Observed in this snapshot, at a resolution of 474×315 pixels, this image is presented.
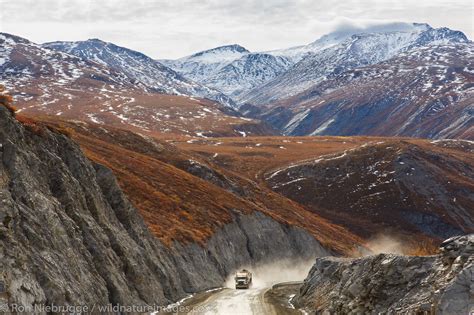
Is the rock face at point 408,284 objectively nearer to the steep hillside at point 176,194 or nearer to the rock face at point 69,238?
the rock face at point 69,238

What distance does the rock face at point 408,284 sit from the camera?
20953mm

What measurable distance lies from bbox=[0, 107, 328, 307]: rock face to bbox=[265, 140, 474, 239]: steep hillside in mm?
113444

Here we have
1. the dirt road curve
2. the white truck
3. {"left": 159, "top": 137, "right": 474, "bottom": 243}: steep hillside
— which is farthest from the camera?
{"left": 159, "top": 137, "right": 474, "bottom": 243}: steep hillside

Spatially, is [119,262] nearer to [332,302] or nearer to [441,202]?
[332,302]

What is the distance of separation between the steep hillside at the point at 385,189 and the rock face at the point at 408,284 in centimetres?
12072

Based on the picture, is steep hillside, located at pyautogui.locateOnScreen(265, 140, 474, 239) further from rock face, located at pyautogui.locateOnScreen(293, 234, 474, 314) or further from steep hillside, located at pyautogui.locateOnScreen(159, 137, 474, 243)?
rock face, located at pyautogui.locateOnScreen(293, 234, 474, 314)

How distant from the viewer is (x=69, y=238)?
101 feet

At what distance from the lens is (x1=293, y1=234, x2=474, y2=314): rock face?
2095 centimetres

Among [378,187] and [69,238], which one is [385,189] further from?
[69,238]

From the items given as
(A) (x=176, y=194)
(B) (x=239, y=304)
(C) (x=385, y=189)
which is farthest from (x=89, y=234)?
(C) (x=385, y=189)

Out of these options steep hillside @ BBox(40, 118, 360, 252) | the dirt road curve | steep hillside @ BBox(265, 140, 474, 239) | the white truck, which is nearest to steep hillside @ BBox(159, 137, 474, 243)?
steep hillside @ BBox(265, 140, 474, 239)

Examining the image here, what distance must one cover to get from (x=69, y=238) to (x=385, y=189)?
153 m

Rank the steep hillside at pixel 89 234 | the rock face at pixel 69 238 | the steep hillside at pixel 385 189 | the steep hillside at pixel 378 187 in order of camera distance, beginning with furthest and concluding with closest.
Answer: the steep hillside at pixel 385 189 < the steep hillside at pixel 378 187 < the steep hillside at pixel 89 234 < the rock face at pixel 69 238

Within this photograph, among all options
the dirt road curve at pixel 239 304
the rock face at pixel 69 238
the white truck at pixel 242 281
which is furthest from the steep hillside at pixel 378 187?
the rock face at pixel 69 238
